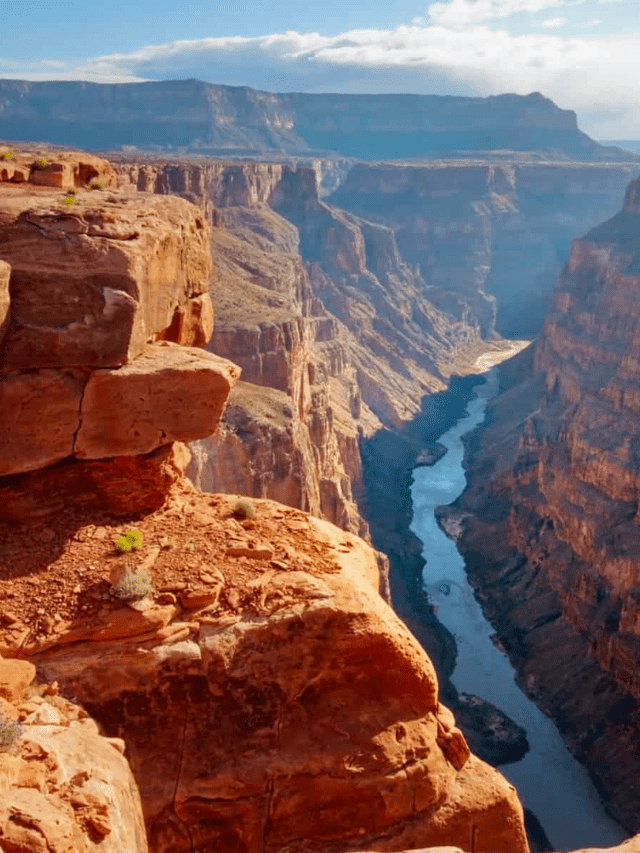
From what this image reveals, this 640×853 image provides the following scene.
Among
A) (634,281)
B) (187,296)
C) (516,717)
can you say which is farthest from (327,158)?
(187,296)

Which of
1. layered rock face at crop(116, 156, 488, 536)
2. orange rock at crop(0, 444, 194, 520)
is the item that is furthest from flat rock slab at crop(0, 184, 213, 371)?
layered rock face at crop(116, 156, 488, 536)

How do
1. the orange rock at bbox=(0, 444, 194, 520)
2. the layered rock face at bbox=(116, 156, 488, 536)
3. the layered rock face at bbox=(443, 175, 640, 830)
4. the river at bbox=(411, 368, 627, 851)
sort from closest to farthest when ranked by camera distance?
the orange rock at bbox=(0, 444, 194, 520) → the river at bbox=(411, 368, 627, 851) → the layered rock face at bbox=(116, 156, 488, 536) → the layered rock face at bbox=(443, 175, 640, 830)

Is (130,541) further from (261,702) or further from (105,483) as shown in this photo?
(261,702)

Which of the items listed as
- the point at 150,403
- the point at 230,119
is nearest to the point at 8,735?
the point at 150,403

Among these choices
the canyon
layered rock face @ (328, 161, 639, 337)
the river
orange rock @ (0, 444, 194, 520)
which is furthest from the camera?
layered rock face @ (328, 161, 639, 337)

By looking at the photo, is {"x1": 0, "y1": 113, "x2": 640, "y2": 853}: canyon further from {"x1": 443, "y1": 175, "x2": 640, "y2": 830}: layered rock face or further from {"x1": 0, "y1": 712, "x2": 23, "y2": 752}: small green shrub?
{"x1": 443, "y1": 175, "x2": 640, "y2": 830}: layered rock face

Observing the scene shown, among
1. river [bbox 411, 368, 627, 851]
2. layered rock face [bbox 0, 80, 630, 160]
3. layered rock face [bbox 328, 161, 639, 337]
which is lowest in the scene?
river [bbox 411, 368, 627, 851]

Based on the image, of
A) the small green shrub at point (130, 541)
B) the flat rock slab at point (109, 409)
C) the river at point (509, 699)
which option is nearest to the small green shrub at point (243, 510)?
the flat rock slab at point (109, 409)

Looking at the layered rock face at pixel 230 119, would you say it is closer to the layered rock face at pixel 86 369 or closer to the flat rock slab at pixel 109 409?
the layered rock face at pixel 86 369
